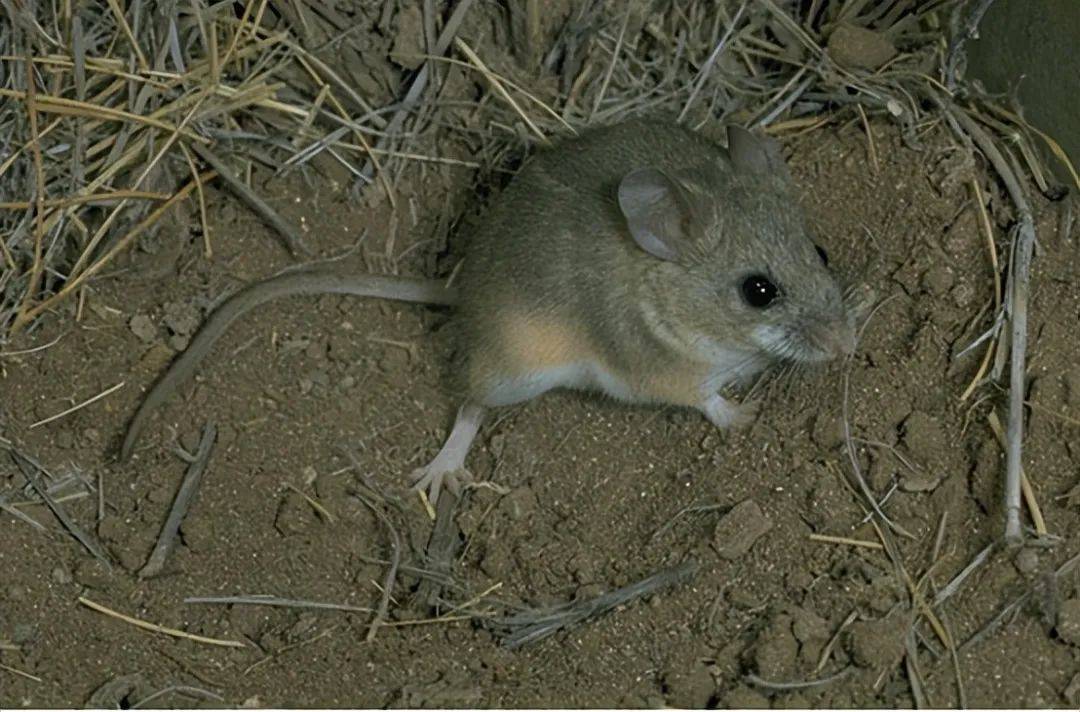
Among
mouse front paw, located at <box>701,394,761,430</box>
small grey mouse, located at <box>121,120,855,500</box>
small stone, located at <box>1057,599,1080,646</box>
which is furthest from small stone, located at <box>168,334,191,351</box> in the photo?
small stone, located at <box>1057,599,1080,646</box>

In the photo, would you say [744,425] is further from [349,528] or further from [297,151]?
[297,151]

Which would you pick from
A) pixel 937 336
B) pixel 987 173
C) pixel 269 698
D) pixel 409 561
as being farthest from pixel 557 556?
pixel 987 173

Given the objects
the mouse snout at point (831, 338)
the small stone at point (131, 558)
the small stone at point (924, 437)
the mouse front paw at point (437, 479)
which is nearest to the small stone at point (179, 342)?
the small stone at point (131, 558)

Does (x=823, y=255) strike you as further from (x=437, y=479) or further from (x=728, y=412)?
(x=437, y=479)

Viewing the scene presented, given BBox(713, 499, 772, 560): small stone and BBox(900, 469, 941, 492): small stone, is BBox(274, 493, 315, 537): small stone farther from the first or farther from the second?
BBox(900, 469, 941, 492): small stone

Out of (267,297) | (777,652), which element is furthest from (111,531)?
(777,652)

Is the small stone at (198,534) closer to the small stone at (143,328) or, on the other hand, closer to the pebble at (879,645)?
the small stone at (143,328)
